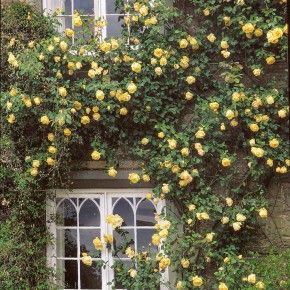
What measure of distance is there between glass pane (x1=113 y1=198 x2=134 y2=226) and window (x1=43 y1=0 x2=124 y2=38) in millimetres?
1796

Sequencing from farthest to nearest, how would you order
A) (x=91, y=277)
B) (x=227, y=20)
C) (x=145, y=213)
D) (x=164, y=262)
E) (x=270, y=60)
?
(x=91, y=277)
(x=145, y=213)
(x=227, y=20)
(x=270, y=60)
(x=164, y=262)

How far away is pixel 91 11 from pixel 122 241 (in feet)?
8.21

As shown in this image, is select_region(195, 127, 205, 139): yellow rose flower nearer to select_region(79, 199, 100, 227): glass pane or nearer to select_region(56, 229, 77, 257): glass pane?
select_region(79, 199, 100, 227): glass pane

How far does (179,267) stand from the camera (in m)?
7.41

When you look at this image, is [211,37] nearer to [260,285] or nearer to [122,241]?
[122,241]

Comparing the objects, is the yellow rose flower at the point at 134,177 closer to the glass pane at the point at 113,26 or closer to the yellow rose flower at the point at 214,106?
the yellow rose flower at the point at 214,106

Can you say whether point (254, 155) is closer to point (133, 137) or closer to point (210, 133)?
point (210, 133)

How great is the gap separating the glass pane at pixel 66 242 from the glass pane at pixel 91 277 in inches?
7.6

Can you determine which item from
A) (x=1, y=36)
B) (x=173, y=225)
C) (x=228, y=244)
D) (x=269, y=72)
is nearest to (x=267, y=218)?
(x=228, y=244)

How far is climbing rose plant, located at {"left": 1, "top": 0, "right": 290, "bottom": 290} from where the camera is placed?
7.27 meters

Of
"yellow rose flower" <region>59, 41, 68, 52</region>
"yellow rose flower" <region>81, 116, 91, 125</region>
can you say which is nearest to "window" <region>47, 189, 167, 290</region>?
"yellow rose flower" <region>81, 116, 91, 125</region>

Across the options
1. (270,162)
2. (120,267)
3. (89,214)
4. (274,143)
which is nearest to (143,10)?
(274,143)

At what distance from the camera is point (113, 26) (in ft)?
26.3

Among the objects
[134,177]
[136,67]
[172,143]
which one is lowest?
[134,177]
